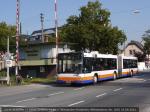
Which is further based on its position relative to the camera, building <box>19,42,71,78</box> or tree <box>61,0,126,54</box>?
tree <box>61,0,126,54</box>

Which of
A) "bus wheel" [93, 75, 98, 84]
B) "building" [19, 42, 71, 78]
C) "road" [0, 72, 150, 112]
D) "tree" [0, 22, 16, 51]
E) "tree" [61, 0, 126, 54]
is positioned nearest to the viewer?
"road" [0, 72, 150, 112]

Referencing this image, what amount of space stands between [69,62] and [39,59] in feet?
63.7

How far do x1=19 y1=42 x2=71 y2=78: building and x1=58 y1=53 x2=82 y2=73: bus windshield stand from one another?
15394 millimetres

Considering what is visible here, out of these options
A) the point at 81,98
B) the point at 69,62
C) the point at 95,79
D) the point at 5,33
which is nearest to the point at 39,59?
the point at 95,79

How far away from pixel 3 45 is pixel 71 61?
111 ft

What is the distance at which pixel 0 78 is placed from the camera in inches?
1442

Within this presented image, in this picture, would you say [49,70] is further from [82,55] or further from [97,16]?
[82,55]

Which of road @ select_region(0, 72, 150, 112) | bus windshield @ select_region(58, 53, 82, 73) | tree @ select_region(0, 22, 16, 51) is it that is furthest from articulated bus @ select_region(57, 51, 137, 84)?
tree @ select_region(0, 22, 16, 51)

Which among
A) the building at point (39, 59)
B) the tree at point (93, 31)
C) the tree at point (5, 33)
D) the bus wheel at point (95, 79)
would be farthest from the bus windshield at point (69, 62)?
the tree at point (5, 33)

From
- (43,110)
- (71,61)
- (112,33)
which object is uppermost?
(112,33)

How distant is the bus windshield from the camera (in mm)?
30812

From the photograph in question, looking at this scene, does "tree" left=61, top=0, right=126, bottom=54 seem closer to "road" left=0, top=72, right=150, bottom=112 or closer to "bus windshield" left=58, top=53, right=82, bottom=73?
"bus windshield" left=58, top=53, right=82, bottom=73

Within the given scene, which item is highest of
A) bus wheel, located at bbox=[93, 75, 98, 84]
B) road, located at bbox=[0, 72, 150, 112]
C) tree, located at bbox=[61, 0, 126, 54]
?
tree, located at bbox=[61, 0, 126, 54]

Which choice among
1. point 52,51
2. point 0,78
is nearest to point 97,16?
point 52,51
